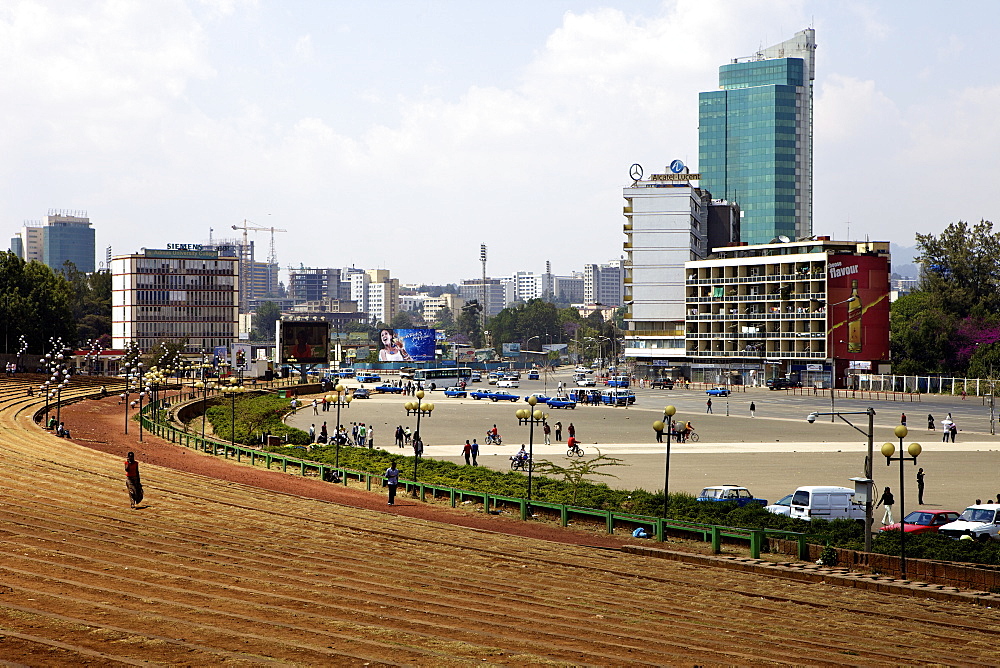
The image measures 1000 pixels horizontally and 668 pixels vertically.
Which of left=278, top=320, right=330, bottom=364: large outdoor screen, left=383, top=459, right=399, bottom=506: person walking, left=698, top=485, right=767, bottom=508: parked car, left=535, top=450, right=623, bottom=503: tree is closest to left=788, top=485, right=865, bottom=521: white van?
left=698, top=485, right=767, bottom=508: parked car

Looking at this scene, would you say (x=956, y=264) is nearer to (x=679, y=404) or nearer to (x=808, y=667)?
(x=679, y=404)

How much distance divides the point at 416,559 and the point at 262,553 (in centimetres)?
311

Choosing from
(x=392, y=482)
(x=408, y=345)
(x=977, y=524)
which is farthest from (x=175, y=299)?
(x=977, y=524)

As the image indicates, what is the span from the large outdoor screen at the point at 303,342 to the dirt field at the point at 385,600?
93.3 meters

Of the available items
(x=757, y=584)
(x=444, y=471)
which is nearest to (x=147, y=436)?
(x=444, y=471)

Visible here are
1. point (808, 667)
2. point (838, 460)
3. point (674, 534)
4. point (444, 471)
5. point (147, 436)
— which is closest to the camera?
point (808, 667)

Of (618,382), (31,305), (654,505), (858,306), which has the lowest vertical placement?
(618,382)

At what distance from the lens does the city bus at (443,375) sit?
13250 centimetres

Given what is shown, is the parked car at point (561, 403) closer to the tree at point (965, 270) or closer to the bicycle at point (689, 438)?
the bicycle at point (689, 438)

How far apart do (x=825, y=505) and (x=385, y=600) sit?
18772 mm

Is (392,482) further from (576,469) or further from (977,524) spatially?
(977,524)

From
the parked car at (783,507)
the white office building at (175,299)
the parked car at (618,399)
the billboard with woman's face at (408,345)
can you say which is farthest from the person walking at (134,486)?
the white office building at (175,299)

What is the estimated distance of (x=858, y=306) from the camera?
11494cm

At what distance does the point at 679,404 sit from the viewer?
9306 cm
